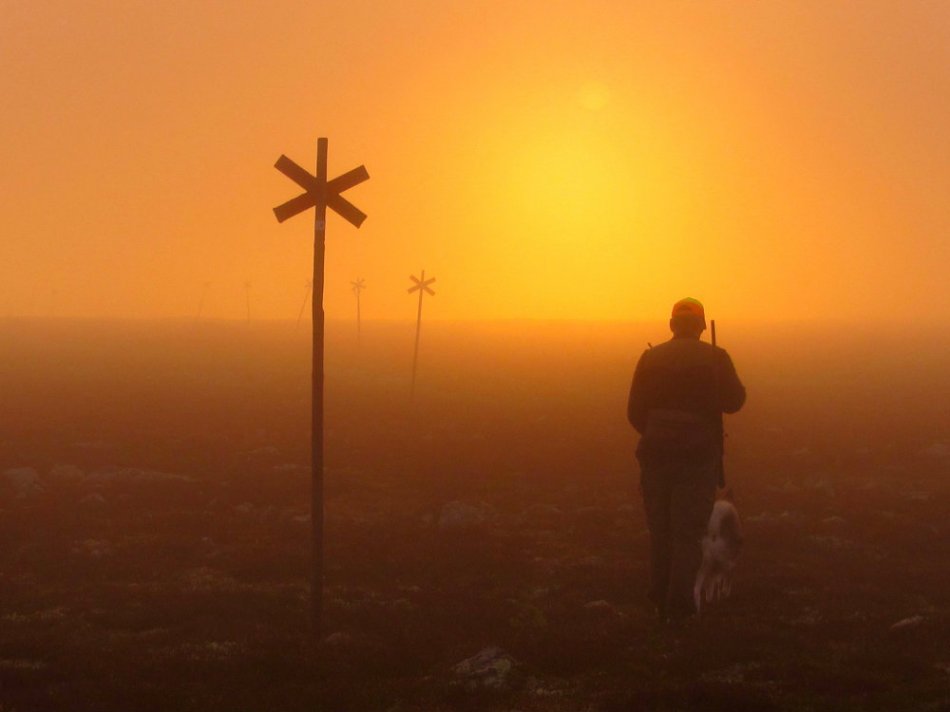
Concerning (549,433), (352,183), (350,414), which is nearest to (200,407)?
(350,414)

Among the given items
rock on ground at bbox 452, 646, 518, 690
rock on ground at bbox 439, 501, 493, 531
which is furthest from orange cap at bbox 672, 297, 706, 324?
rock on ground at bbox 439, 501, 493, 531

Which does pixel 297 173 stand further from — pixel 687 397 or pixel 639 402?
pixel 687 397

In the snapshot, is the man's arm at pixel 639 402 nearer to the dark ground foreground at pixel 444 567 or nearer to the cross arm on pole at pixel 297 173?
the dark ground foreground at pixel 444 567

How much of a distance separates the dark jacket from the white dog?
1.16m

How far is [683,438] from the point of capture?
13148mm

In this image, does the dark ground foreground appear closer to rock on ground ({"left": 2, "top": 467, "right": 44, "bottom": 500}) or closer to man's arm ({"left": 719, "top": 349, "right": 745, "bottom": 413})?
rock on ground ({"left": 2, "top": 467, "right": 44, "bottom": 500})

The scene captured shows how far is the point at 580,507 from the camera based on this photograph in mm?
28844

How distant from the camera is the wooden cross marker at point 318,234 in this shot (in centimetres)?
1573

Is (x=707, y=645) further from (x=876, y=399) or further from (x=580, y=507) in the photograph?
(x=876, y=399)

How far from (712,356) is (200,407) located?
5035 centimetres

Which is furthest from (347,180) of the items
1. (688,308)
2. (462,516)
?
(462,516)

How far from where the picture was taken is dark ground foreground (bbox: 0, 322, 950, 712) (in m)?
12.1

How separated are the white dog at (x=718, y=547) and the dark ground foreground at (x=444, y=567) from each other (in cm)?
49

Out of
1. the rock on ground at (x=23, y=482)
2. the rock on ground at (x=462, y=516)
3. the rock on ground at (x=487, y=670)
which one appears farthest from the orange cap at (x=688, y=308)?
the rock on ground at (x=23, y=482)
